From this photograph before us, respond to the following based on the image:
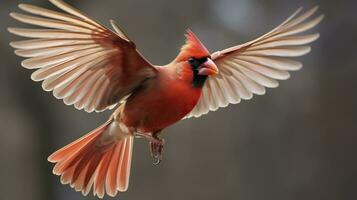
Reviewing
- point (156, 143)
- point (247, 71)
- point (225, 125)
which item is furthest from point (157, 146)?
point (225, 125)

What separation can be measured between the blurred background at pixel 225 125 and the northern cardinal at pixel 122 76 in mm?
1922

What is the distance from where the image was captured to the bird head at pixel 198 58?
215 centimetres

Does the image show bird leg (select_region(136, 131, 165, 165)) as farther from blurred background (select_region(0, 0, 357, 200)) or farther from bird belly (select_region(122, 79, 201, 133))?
blurred background (select_region(0, 0, 357, 200))

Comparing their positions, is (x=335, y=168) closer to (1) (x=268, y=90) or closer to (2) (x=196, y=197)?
(1) (x=268, y=90)

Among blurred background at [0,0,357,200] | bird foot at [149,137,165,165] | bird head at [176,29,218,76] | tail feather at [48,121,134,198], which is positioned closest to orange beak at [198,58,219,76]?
bird head at [176,29,218,76]

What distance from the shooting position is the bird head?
215 cm

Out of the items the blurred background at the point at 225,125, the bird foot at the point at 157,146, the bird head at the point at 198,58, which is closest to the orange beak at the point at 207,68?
the bird head at the point at 198,58

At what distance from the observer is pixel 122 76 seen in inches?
90.2

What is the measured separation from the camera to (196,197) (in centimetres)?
476

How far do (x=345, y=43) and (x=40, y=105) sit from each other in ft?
7.56

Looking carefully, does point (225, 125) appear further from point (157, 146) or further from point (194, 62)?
point (194, 62)

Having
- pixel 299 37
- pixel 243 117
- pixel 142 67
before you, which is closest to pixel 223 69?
pixel 299 37

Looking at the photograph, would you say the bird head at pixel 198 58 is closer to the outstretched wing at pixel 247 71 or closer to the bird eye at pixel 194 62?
the bird eye at pixel 194 62

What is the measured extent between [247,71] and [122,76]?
0.68 meters
